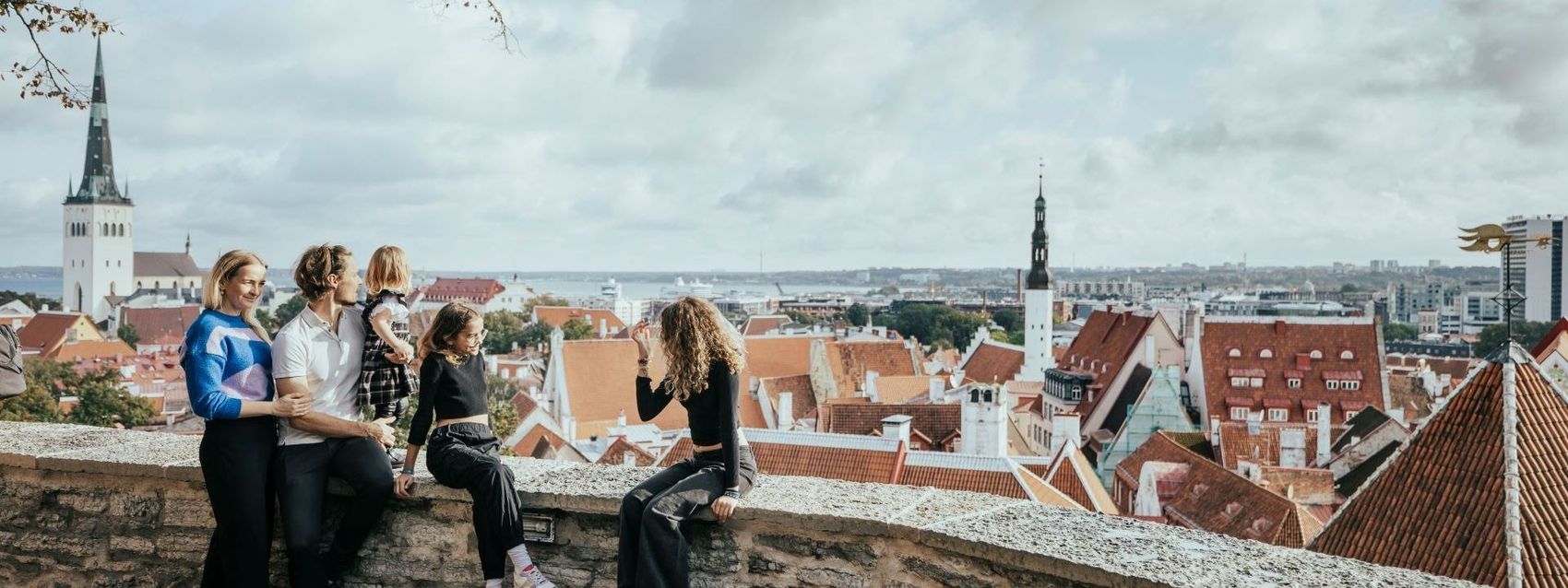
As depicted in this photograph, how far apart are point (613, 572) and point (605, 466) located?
1.64ft

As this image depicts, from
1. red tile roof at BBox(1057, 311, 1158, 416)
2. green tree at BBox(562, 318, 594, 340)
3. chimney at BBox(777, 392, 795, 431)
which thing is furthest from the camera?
green tree at BBox(562, 318, 594, 340)

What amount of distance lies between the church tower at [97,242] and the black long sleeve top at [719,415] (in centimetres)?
9910

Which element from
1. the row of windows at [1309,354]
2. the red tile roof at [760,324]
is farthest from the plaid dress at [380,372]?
the red tile roof at [760,324]

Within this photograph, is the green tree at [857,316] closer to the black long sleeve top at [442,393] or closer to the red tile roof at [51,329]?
the red tile roof at [51,329]

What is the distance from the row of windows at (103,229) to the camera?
95.4 m

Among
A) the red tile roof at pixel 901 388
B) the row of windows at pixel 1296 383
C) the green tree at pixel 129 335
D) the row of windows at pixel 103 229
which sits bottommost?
the green tree at pixel 129 335

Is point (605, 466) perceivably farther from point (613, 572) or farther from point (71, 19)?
point (71, 19)

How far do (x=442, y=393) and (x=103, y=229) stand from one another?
10803 centimetres

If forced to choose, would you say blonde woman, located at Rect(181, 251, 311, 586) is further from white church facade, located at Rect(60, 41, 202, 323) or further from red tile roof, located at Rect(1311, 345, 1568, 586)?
white church facade, located at Rect(60, 41, 202, 323)

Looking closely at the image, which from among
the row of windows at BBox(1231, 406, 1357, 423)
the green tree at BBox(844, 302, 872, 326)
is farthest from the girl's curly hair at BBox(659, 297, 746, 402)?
the green tree at BBox(844, 302, 872, 326)

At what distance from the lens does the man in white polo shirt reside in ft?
10.6

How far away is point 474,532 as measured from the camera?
3.32 m

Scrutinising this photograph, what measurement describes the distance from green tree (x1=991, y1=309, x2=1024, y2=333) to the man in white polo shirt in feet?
327

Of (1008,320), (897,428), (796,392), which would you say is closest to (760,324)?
(796,392)
